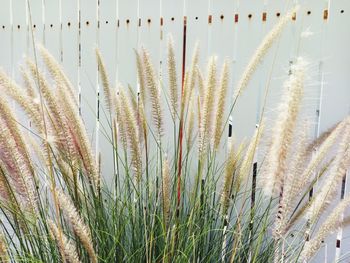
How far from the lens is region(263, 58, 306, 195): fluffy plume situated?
0.69 meters

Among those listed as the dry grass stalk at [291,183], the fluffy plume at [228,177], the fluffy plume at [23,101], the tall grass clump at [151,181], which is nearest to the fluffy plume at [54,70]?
the tall grass clump at [151,181]

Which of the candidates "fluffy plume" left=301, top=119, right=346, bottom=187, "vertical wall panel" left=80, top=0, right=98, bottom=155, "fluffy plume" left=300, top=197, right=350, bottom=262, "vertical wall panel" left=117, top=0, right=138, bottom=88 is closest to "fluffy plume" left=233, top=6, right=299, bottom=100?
"fluffy plume" left=301, top=119, right=346, bottom=187

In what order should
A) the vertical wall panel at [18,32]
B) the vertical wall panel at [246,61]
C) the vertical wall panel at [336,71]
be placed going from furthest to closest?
the vertical wall panel at [18,32] → the vertical wall panel at [246,61] → the vertical wall panel at [336,71]

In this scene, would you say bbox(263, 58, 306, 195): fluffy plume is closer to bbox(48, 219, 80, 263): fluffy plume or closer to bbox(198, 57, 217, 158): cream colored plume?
bbox(198, 57, 217, 158): cream colored plume

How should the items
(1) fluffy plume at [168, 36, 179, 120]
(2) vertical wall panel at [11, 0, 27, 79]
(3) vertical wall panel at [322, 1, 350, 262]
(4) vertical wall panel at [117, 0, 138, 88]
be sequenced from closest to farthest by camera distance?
(1) fluffy plume at [168, 36, 179, 120], (3) vertical wall panel at [322, 1, 350, 262], (4) vertical wall panel at [117, 0, 138, 88], (2) vertical wall panel at [11, 0, 27, 79]

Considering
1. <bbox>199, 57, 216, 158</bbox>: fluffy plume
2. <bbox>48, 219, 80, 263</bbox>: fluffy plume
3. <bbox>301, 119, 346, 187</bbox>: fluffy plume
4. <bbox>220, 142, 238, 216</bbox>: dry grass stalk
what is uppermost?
<bbox>199, 57, 216, 158</bbox>: fluffy plume

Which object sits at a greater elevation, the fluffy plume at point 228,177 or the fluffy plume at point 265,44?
the fluffy plume at point 265,44

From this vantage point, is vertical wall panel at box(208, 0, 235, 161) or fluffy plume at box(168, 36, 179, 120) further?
vertical wall panel at box(208, 0, 235, 161)

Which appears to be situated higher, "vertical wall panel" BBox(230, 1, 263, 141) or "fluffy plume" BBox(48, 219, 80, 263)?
"vertical wall panel" BBox(230, 1, 263, 141)

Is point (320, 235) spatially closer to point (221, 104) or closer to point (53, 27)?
point (221, 104)

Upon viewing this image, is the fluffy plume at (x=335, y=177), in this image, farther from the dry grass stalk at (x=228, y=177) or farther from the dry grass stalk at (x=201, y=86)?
the dry grass stalk at (x=201, y=86)

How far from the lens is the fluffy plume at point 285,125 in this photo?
0.69m

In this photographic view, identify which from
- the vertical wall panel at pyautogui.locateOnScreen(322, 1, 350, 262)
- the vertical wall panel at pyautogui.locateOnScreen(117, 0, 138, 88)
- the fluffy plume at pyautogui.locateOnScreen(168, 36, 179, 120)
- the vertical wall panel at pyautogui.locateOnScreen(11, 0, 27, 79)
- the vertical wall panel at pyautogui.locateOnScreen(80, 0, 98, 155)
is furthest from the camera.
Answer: the vertical wall panel at pyautogui.locateOnScreen(11, 0, 27, 79)

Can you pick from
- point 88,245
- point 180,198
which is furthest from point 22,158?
point 180,198
